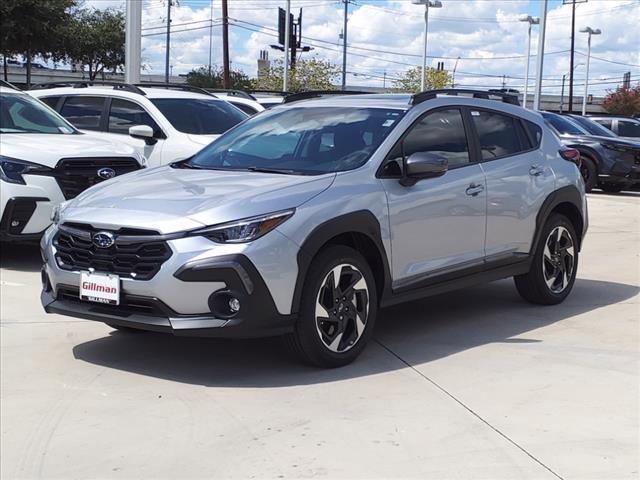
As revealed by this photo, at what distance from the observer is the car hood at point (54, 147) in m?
8.39

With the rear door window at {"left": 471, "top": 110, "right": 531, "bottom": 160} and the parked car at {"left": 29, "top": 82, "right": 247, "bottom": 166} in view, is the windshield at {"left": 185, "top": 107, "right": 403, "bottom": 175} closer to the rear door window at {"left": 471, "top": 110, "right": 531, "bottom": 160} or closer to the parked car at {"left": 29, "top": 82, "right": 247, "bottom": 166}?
the rear door window at {"left": 471, "top": 110, "right": 531, "bottom": 160}

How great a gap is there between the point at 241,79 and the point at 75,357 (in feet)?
171

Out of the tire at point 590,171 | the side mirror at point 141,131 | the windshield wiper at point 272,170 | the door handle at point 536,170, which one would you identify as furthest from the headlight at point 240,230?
the tire at point 590,171

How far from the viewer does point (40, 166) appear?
834 centimetres

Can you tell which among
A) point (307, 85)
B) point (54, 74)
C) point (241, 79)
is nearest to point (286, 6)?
point (307, 85)

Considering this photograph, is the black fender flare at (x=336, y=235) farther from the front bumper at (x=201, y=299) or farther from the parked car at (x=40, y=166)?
the parked car at (x=40, y=166)

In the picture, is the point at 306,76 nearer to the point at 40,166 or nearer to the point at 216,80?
the point at 216,80

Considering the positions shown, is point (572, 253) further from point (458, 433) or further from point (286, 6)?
point (286, 6)

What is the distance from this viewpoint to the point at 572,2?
57125 mm

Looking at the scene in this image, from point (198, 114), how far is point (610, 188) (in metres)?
11.5

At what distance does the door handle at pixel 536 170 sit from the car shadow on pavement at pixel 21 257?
4.78m

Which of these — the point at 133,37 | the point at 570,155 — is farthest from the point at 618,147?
the point at 570,155

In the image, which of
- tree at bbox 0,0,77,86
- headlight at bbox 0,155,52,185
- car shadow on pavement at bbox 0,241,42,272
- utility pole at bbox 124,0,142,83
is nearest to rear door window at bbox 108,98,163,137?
car shadow on pavement at bbox 0,241,42,272

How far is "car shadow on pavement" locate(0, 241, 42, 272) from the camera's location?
852cm
